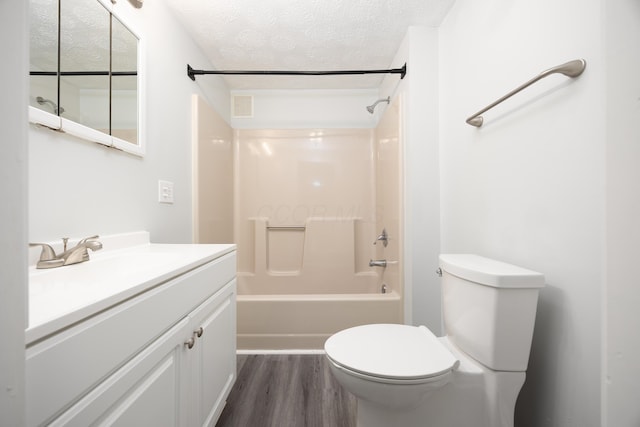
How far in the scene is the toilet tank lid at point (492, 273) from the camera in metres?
0.82

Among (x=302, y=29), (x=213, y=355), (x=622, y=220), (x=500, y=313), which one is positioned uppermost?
(x=302, y=29)

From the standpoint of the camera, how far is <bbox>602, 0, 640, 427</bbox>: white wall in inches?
17.5

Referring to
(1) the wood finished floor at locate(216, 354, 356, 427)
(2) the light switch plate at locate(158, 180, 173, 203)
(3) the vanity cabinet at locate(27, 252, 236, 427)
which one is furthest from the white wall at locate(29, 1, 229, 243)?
(1) the wood finished floor at locate(216, 354, 356, 427)

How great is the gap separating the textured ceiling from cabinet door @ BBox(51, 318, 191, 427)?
5.68 feet

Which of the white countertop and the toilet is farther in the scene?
the toilet

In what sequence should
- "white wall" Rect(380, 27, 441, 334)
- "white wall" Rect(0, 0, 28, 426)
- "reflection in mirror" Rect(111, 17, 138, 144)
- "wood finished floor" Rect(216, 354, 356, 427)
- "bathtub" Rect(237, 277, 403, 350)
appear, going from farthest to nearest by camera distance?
"bathtub" Rect(237, 277, 403, 350) < "white wall" Rect(380, 27, 441, 334) < "wood finished floor" Rect(216, 354, 356, 427) < "reflection in mirror" Rect(111, 17, 138, 144) < "white wall" Rect(0, 0, 28, 426)

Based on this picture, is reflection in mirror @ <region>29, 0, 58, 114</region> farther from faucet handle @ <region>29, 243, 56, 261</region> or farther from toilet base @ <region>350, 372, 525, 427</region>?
toilet base @ <region>350, 372, 525, 427</region>

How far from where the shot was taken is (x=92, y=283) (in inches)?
24.3

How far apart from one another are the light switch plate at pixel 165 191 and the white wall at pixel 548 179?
65.9 inches

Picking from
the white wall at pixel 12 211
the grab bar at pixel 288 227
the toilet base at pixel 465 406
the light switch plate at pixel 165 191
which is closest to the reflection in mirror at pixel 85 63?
the light switch plate at pixel 165 191

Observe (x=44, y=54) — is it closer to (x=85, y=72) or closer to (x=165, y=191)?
(x=85, y=72)

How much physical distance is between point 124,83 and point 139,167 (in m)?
0.38

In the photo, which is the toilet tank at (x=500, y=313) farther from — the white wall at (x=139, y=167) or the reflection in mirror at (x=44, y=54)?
the reflection in mirror at (x=44, y=54)

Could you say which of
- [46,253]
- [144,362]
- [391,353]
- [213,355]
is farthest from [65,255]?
[391,353]
